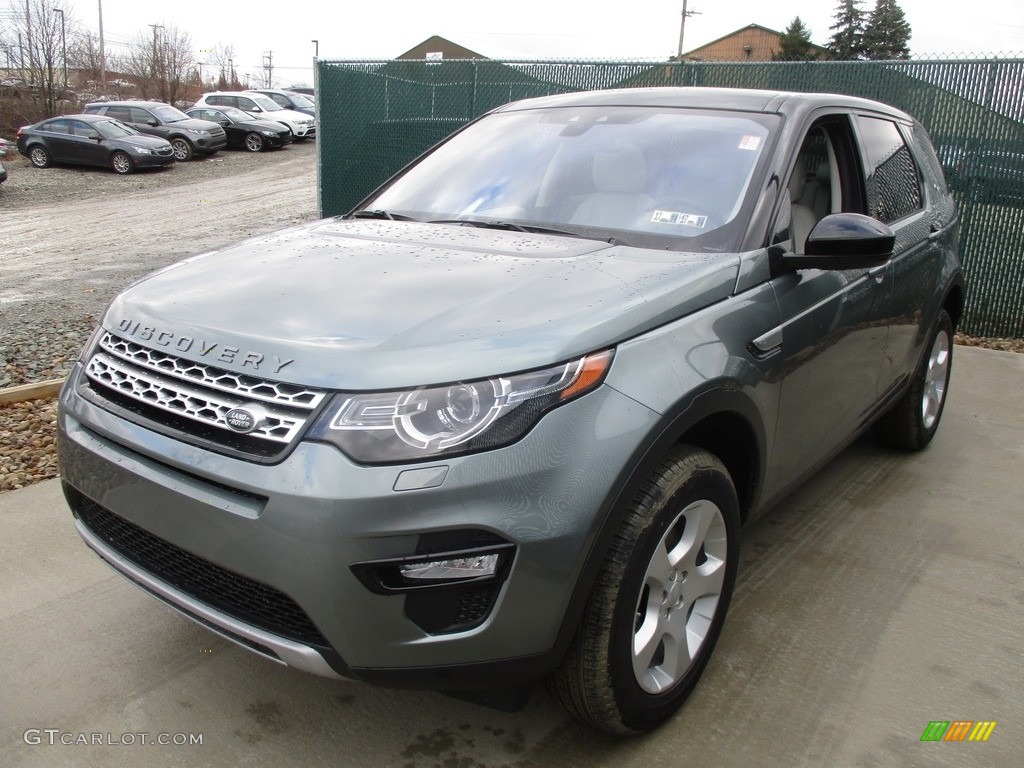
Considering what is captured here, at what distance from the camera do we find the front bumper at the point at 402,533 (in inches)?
73.5

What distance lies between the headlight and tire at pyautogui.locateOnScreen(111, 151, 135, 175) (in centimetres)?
2256

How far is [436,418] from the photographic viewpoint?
6.33ft

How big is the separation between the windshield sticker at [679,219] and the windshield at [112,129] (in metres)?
22.2

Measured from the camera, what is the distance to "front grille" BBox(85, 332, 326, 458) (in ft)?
6.43

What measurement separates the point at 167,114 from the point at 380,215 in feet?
80.2

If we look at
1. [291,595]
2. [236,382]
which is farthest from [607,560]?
[236,382]

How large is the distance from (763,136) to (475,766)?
2275 millimetres

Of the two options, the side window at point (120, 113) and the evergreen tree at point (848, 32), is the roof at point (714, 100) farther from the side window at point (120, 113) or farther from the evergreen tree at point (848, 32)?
the evergreen tree at point (848, 32)

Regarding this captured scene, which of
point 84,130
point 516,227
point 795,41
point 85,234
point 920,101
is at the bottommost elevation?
point 85,234

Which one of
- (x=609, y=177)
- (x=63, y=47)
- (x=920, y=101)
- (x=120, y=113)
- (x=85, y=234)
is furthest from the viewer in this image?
(x=63, y=47)

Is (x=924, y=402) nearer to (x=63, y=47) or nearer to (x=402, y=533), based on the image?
(x=402, y=533)

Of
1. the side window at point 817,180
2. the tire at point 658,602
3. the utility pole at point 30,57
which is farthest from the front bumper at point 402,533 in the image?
the utility pole at point 30,57

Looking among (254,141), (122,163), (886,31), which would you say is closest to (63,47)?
(254,141)

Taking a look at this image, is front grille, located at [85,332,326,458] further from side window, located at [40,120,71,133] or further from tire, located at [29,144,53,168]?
tire, located at [29,144,53,168]
